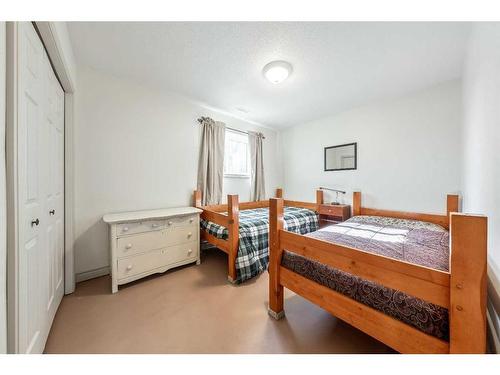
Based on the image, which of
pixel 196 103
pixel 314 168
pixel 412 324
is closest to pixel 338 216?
pixel 314 168

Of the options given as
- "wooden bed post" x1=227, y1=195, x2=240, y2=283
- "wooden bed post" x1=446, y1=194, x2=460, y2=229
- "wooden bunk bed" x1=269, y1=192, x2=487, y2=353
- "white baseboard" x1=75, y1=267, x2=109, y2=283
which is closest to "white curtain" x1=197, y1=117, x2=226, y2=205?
"wooden bed post" x1=227, y1=195, x2=240, y2=283

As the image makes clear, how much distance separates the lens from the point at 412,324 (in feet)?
2.77

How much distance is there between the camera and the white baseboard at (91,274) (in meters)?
1.95

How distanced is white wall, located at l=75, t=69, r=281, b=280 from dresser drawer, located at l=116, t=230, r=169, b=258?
0.51 metres

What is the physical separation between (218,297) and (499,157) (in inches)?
83.1

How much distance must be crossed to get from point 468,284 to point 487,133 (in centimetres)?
116

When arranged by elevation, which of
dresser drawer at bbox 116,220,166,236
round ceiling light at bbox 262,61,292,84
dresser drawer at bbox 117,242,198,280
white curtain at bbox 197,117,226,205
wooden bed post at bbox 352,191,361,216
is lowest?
dresser drawer at bbox 117,242,198,280

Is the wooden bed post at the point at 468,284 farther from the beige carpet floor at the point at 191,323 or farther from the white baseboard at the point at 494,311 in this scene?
the beige carpet floor at the point at 191,323

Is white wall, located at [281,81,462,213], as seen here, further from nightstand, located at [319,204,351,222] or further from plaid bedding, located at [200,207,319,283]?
plaid bedding, located at [200,207,319,283]

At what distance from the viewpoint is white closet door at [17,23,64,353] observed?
830 mm

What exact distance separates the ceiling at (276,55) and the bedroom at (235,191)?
19 millimetres

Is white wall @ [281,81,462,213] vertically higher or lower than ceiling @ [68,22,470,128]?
lower

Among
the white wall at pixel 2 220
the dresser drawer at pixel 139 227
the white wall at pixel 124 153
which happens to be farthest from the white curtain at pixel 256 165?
the white wall at pixel 2 220
